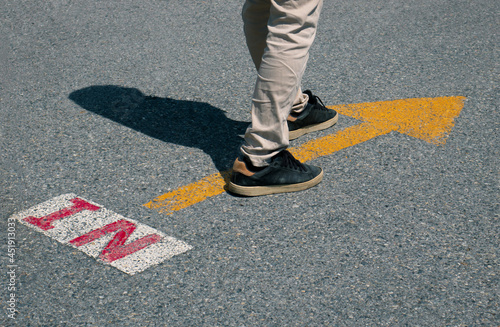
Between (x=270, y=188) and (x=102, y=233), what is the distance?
2.74ft

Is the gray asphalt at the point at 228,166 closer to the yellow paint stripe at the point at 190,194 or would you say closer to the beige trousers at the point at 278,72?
the yellow paint stripe at the point at 190,194

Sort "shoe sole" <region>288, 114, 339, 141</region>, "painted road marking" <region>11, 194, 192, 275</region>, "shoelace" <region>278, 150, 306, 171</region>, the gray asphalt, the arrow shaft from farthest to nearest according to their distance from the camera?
"shoe sole" <region>288, 114, 339, 141</region>, "shoelace" <region>278, 150, 306, 171</region>, the arrow shaft, "painted road marking" <region>11, 194, 192, 275</region>, the gray asphalt

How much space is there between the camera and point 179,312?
6.63ft

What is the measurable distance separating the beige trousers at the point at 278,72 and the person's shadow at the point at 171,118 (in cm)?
40

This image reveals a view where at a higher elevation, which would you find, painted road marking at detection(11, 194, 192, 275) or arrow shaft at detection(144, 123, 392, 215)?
arrow shaft at detection(144, 123, 392, 215)

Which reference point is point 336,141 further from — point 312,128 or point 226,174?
point 226,174

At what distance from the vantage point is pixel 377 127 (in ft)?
11.3

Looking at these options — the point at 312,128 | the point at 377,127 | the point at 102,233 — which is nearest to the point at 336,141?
the point at 312,128

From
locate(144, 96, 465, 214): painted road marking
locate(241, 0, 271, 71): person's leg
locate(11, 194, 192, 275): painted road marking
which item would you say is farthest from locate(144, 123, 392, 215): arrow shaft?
locate(241, 0, 271, 71): person's leg

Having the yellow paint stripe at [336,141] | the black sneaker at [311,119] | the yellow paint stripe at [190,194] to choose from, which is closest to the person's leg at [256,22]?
the black sneaker at [311,119]

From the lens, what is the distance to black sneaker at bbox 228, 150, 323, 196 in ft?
8.98

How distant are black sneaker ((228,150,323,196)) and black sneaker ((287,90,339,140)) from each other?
1.84 feet

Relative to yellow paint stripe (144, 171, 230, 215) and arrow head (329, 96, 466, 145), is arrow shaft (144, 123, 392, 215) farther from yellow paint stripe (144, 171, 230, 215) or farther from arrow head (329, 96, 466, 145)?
arrow head (329, 96, 466, 145)

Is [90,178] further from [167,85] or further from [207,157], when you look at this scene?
[167,85]
